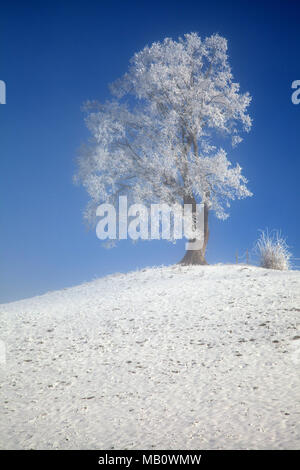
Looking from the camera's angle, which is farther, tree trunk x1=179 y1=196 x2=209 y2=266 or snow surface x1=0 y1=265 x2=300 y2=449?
tree trunk x1=179 y1=196 x2=209 y2=266

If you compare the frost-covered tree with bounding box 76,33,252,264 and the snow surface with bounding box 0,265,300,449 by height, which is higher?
the frost-covered tree with bounding box 76,33,252,264

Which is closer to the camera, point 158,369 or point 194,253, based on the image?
point 158,369

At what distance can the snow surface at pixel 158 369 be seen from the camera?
16.2 feet

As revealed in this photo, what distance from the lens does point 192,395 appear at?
234 inches

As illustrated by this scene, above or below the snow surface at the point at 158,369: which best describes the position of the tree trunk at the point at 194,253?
above

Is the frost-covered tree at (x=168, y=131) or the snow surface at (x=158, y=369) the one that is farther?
the frost-covered tree at (x=168, y=131)

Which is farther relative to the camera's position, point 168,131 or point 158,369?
point 168,131

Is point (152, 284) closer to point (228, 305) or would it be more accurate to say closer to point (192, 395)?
point (228, 305)

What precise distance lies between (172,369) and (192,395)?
43.6 inches

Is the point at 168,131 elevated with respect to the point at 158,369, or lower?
elevated

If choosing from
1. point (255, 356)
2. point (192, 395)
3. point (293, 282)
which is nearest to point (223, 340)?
point (255, 356)

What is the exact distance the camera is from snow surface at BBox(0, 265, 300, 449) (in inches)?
194

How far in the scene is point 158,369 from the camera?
7062 mm
